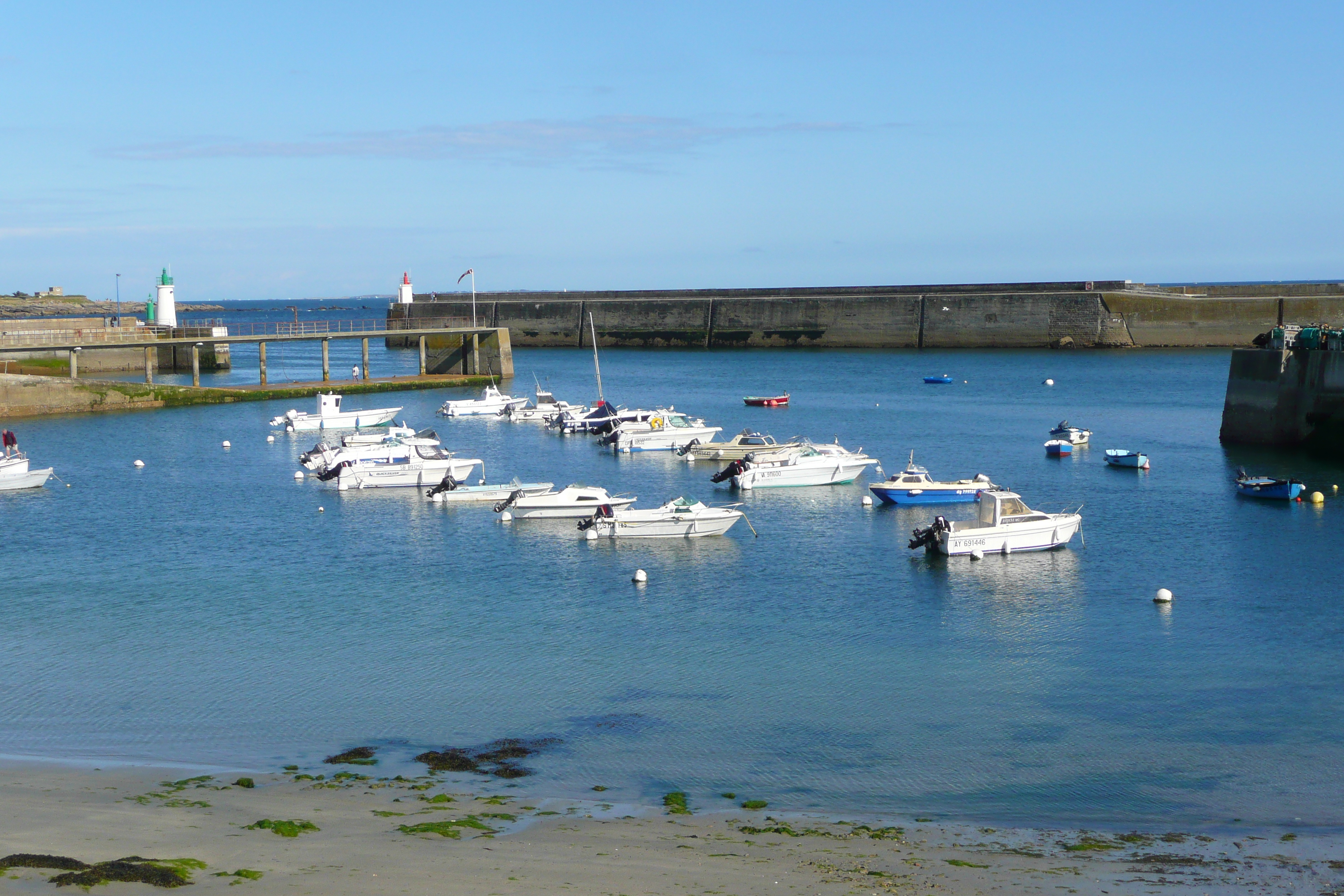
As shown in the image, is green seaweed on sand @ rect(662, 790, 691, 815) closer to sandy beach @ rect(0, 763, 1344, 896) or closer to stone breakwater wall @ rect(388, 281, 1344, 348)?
sandy beach @ rect(0, 763, 1344, 896)

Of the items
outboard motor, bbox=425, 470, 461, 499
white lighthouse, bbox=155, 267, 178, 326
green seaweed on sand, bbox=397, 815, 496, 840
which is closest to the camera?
green seaweed on sand, bbox=397, 815, 496, 840

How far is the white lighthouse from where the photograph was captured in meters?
78.1

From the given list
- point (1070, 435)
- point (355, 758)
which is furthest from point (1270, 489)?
point (355, 758)

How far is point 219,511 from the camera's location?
34.6 metres

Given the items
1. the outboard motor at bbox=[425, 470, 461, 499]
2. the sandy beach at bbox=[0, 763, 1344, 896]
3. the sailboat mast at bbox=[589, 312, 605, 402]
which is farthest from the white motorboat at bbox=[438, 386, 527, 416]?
the sandy beach at bbox=[0, 763, 1344, 896]

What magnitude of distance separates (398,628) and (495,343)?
2241 inches

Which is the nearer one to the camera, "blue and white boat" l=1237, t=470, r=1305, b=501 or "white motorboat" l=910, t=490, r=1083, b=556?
"white motorboat" l=910, t=490, r=1083, b=556

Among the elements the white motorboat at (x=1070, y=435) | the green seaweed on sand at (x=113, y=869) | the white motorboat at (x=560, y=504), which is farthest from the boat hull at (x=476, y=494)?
the green seaweed on sand at (x=113, y=869)

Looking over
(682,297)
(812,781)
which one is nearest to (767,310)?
(682,297)

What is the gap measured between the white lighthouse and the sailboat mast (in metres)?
26.2

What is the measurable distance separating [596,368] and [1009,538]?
46101 mm

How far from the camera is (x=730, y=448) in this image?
44219mm

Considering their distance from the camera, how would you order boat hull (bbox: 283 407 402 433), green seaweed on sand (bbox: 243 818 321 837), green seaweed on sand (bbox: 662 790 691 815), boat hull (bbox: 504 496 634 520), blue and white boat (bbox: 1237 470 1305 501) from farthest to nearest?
1. boat hull (bbox: 283 407 402 433)
2. blue and white boat (bbox: 1237 470 1305 501)
3. boat hull (bbox: 504 496 634 520)
4. green seaweed on sand (bbox: 662 790 691 815)
5. green seaweed on sand (bbox: 243 818 321 837)

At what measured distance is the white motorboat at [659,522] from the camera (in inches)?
1179
